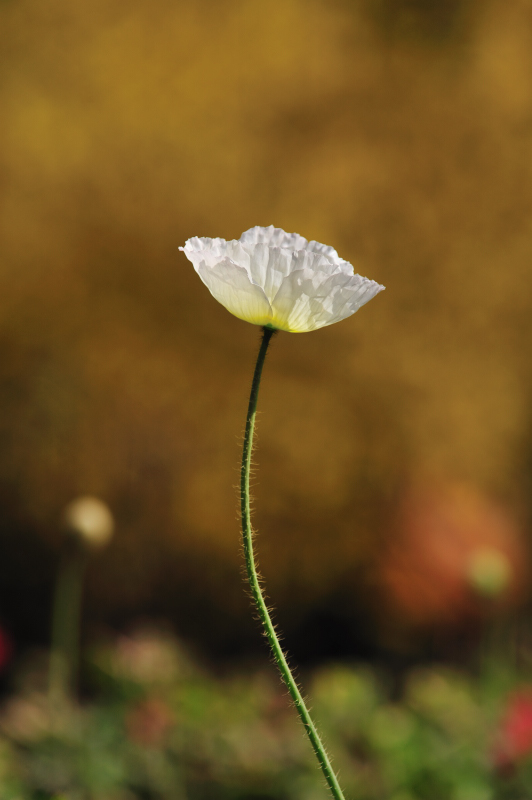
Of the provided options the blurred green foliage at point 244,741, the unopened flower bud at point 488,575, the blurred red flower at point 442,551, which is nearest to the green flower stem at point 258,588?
the blurred green foliage at point 244,741

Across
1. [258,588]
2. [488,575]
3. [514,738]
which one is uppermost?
[488,575]

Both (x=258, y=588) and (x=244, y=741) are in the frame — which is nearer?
(x=258, y=588)

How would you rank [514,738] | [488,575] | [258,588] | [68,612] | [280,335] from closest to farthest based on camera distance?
1. [258,588]
2. [514,738]
3. [488,575]
4. [280,335]
5. [68,612]

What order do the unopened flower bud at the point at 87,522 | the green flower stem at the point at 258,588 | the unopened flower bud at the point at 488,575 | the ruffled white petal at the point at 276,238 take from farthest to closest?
the unopened flower bud at the point at 488,575 < the unopened flower bud at the point at 87,522 < the ruffled white petal at the point at 276,238 < the green flower stem at the point at 258,588

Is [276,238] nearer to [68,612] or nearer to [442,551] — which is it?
[442,551]

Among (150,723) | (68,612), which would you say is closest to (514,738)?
(150,723)

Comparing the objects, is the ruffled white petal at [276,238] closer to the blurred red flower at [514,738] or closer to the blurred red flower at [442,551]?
the blurred red flower at [514,738]
